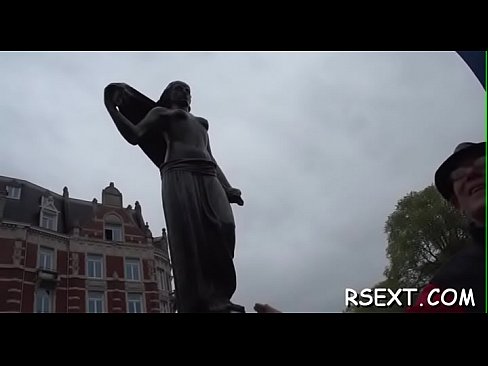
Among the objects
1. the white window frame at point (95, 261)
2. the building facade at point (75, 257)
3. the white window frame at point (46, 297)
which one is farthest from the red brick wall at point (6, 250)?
the white window frame at point (95, 261)

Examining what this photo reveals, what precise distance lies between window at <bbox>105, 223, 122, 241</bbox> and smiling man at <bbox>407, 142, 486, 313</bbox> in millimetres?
20376

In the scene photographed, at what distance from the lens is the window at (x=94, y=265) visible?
65.5 feet

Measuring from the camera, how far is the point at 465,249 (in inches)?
112

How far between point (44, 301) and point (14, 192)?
18.0 feet

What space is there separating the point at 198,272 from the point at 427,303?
172 cm

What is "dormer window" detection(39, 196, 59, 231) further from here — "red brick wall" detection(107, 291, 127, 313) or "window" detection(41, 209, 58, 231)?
"red brick wall" detection(107, 291, 127, 313)

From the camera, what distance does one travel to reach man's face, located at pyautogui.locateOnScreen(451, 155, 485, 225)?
2732mm

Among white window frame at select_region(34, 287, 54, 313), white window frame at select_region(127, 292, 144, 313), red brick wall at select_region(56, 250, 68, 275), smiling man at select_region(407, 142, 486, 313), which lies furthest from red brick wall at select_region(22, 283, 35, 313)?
smiling man at select_region(407, 142, 486, 313)

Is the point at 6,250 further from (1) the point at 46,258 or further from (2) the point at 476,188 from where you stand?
(2) the point at 476,188

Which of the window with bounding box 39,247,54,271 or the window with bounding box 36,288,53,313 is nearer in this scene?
the window with bounding box 36,288,53,313

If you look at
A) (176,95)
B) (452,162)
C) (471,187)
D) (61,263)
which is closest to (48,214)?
(61,263)
